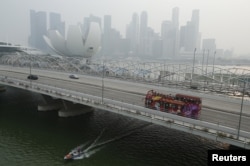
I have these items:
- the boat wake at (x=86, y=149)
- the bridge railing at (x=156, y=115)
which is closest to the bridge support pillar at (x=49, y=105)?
the bridge railing at (x=156, y=115)

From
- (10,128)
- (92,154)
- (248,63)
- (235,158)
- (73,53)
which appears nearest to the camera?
(235,158)

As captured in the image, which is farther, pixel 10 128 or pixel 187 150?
pixel 10 128

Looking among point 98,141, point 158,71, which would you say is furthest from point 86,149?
point 158,71

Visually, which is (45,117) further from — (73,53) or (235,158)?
(73,53)

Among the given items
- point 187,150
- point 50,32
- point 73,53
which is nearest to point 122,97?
point 187,150

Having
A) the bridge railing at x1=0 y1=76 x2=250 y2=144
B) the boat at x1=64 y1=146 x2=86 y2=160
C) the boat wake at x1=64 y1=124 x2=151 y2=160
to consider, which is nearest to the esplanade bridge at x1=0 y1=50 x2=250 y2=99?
the bridge railing at x1=0 y1=76 x2=250 y2=144

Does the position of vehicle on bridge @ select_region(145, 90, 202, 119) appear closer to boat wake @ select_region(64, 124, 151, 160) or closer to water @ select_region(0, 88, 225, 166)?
water @ select_region(0, 88, 225, 166)

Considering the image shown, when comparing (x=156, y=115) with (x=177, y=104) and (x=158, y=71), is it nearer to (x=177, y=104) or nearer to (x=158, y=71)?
(x=177, y=104)
